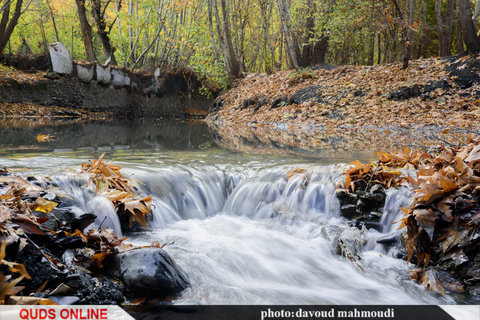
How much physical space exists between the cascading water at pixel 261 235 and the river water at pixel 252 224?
10 mm

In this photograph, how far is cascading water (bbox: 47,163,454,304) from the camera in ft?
8.48

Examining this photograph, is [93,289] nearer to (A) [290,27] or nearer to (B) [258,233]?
(B) [258,233]

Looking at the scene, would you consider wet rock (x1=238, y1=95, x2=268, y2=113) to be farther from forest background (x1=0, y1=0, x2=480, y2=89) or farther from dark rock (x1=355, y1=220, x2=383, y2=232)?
dark rock (x1=355, y1=220, x2=383, y2=232)

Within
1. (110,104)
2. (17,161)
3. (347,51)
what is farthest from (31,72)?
(347,51)

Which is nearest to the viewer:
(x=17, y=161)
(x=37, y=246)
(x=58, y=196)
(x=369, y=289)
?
(x=37, y=246)

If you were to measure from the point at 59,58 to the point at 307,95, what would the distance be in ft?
38.8

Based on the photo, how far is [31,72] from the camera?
53.2ft

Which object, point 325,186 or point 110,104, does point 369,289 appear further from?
point 110,104

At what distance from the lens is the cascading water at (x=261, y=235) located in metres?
2.58

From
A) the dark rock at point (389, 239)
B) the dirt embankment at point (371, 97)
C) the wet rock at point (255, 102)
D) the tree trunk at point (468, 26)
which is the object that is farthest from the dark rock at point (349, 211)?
the wet rock at point (255, 102)

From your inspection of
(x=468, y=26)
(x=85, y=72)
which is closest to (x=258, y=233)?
(x=468, y=26)

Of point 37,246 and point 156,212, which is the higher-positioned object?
point 37,246

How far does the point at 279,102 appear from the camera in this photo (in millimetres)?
14281

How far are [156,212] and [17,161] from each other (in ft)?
7.59
